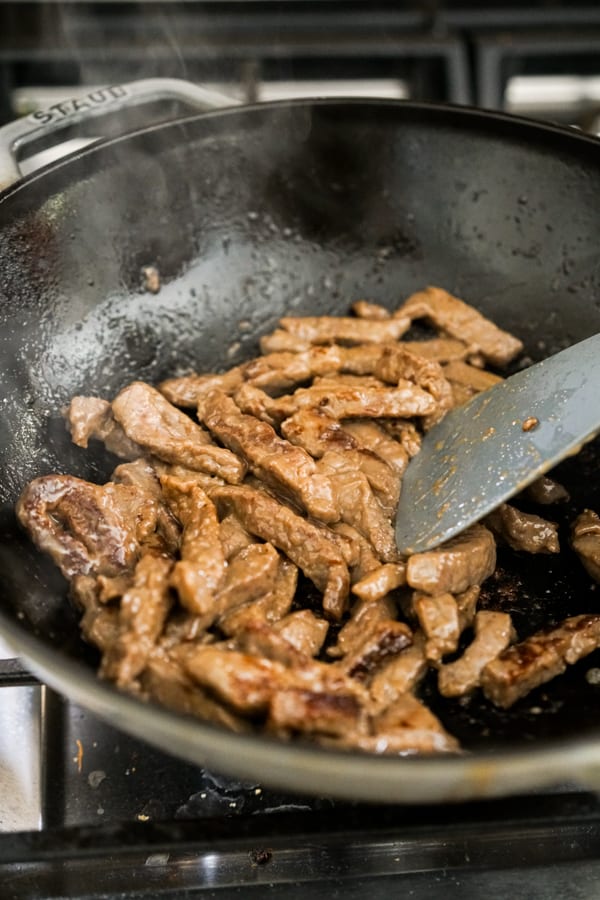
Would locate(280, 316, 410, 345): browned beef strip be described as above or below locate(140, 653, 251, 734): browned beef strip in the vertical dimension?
above

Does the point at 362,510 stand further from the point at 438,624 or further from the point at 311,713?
the point at 311,713

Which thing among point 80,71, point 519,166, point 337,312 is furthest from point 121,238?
point 80,71

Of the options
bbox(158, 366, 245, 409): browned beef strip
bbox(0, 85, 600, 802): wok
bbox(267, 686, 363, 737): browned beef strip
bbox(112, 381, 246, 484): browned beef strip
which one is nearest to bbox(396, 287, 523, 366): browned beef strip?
bbox(0, 85, 600, 802): wok

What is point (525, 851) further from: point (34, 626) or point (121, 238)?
point (121, 238)

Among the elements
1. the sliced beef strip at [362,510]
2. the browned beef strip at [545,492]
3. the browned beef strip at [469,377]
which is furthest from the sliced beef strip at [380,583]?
the browned beef strip at [469,377]

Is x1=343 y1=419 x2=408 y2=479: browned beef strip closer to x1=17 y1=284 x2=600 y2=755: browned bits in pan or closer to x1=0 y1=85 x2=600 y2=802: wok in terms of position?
x1=17 y1=284 x2=600 y2=755: browned bits in pan

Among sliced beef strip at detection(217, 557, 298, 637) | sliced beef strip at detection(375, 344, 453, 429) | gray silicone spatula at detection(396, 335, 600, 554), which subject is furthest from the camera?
sliced beef strip at detection(375, 344, 453, 429)

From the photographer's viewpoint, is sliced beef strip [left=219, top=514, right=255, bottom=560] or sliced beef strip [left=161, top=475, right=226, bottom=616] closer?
sliced beef strip [left=161, top=475, right=226, bottom=616]

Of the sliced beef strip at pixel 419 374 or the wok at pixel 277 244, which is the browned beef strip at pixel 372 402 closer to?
the sliced beef strip at pixel 419 374
